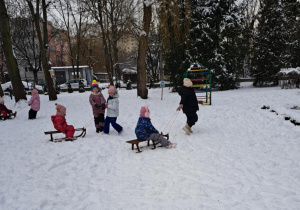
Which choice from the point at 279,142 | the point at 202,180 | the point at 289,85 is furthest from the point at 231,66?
the point at 202,180

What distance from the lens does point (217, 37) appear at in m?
18.0

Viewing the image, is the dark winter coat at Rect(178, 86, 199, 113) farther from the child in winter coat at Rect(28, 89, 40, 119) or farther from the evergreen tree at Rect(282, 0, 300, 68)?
the evergreen tree at Rect(282, 0, 300, 68)

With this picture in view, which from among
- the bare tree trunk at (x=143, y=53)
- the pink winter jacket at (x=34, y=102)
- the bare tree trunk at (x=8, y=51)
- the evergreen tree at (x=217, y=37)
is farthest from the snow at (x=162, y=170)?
the evergreen tree at (x=217, y=37)

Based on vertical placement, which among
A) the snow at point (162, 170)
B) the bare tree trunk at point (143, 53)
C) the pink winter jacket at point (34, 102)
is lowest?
the snow at point (162, 170)

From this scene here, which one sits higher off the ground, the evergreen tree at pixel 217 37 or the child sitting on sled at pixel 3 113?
the evergreen tree at pixel 217 37

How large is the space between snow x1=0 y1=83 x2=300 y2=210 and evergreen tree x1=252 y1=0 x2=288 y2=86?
13488 millimetres

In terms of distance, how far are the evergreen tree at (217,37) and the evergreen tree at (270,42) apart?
2140 millimetres

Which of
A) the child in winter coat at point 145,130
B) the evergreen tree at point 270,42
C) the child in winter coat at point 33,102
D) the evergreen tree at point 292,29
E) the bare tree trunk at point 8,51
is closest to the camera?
the child in winter coat at point 145,130

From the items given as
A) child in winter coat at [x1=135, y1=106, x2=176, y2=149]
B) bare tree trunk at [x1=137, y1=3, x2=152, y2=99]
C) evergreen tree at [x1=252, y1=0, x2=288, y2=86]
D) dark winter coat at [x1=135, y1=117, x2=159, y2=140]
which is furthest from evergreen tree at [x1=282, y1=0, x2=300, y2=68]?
dark winter coat at [x1=135, y1=117, x2=159, y2=140]

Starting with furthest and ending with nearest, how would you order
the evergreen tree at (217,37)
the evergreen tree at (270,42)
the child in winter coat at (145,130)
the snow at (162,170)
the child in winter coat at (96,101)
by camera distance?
the evergreen tree at (270,42) < the evergreen tree at (217,37) < the child in winter coat at (96,101) < the child in winter coat at (145,130) < the snow at (162,170)

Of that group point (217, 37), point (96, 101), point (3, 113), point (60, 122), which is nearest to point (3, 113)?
point (3, 113)

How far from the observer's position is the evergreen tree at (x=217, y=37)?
17.9 meters

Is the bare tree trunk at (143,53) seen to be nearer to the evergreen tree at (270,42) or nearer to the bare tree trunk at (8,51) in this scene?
the bare tree trunk at (8,51)

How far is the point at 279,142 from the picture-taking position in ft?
17.2
